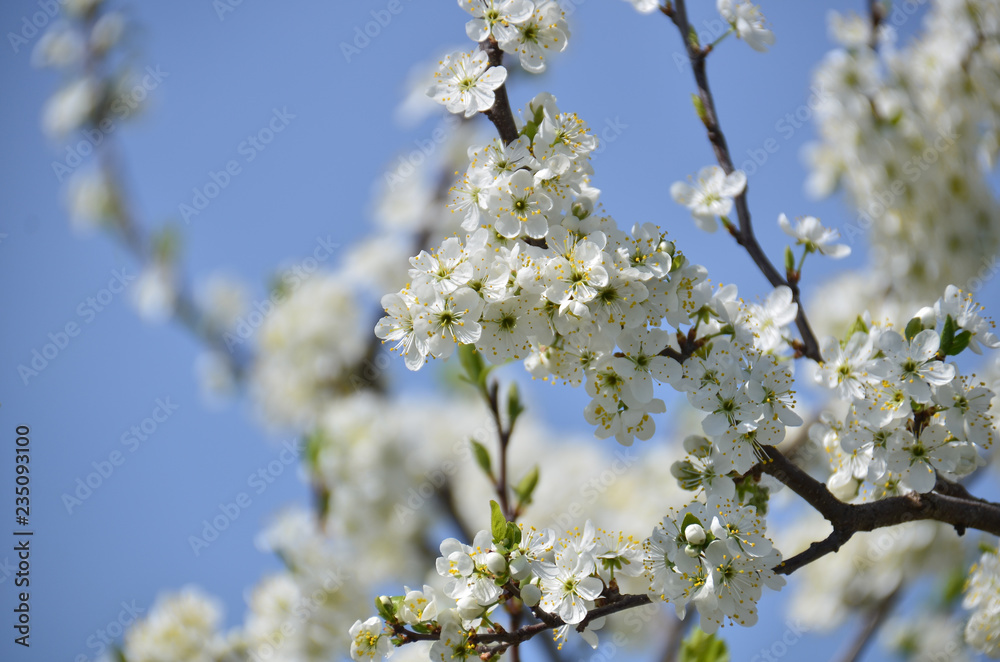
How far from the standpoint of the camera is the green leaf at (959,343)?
1.41 meters

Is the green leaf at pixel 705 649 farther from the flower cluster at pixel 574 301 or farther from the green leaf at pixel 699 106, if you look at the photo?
the green leaf at pixel 699 106

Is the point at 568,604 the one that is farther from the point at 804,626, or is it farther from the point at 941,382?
the point at 804,626

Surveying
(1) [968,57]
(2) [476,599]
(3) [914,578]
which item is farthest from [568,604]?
(1) [968,57]

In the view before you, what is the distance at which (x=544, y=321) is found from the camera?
1306mm

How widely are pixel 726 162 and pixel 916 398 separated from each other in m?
0.75

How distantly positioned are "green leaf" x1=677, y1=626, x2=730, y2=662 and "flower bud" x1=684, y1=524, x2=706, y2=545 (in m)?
0.70

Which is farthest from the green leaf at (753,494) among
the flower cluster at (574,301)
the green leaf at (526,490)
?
the green leaf at (526,490)

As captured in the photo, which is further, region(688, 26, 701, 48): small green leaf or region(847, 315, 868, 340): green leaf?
region(688, 26, 701, 48): small green leaf

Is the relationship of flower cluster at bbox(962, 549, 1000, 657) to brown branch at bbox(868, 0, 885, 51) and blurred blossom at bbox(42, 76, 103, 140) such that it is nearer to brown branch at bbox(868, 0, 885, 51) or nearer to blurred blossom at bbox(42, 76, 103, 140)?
brown branch at bbox(868, 0, 885, 51)

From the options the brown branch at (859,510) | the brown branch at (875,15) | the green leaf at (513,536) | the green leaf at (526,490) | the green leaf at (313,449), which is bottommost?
the brown branch at (859,510)

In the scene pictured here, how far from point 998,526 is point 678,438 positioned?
158 inches

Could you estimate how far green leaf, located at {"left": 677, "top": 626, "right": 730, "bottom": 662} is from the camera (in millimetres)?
1799

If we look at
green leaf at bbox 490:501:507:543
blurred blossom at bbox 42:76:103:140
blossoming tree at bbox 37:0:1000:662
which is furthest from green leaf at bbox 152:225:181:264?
green leaf at bbox 490:501:507:543

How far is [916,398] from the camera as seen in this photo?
133 cm
